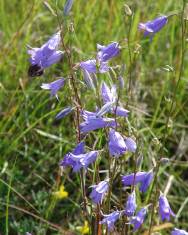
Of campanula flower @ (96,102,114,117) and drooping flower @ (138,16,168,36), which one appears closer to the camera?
campanula flower @ (96,102,114,117)

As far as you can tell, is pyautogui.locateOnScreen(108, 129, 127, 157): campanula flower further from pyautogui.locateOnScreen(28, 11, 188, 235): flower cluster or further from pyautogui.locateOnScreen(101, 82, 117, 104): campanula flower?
pyautogui.locateOnScreen(101, 82, 117, 104): campanula flower

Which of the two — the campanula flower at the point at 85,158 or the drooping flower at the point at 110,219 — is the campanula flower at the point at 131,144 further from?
the drooping flower at the point at 110,219

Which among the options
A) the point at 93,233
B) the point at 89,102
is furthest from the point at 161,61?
the point at 93,233

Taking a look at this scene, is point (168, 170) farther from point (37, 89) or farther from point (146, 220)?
point (37, 89)

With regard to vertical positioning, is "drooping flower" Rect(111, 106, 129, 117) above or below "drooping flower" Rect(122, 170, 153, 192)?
above

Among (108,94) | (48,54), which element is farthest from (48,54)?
(108,94)

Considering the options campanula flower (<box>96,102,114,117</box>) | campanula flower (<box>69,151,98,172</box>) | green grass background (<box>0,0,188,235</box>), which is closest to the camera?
campanula flower (<box>96,102,114,117</box>)

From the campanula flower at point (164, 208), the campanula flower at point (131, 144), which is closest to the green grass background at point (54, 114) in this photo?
the campanula flower at point (131, 144)

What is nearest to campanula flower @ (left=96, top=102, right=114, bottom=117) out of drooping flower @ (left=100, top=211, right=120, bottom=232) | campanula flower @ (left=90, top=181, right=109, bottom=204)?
campanula flower @ (left=90, top=181, right=109, bottom=204)
